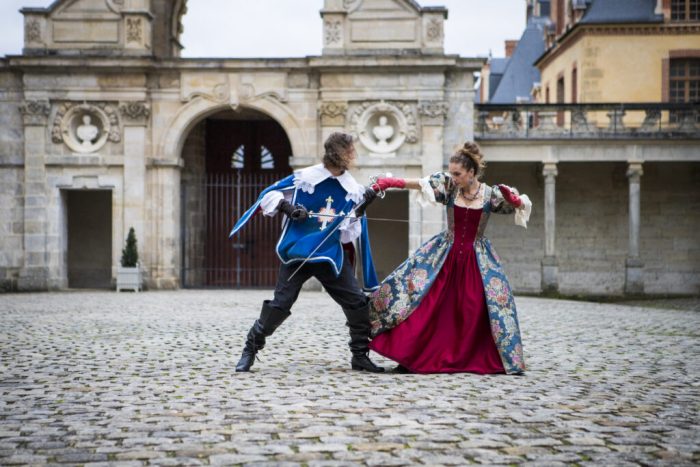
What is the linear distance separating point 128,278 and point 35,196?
277 cm

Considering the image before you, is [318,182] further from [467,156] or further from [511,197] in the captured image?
[511,197]

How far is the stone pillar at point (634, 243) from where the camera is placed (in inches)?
794

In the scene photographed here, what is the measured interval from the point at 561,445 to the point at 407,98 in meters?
16.1

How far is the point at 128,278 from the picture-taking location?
19766mm

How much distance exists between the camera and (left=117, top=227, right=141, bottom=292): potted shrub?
1973 centimetres

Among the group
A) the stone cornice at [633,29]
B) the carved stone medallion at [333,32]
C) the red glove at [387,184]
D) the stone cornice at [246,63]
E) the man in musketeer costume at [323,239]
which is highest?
the stone cornice at [633,29]

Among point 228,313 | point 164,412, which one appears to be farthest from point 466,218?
point 228,313

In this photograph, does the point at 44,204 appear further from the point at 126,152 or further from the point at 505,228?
the point at 505,228

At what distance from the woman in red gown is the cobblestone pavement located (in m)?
Result: 0.31

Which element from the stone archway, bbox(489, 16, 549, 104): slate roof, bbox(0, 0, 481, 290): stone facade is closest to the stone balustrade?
bbox(0, 0, 481, 290): stone facade

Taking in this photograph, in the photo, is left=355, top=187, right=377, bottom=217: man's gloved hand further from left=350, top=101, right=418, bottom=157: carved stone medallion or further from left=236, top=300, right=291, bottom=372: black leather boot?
left=350, top=101, right=418, bottom=157: carved stone medallion

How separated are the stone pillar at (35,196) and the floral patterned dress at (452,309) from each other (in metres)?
14.7

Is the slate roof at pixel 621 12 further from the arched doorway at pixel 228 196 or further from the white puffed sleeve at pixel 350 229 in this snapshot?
the white puffed sleeve at pixel 350 229

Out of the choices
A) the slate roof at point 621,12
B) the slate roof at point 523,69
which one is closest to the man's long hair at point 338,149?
the slate roof at point 621,12
